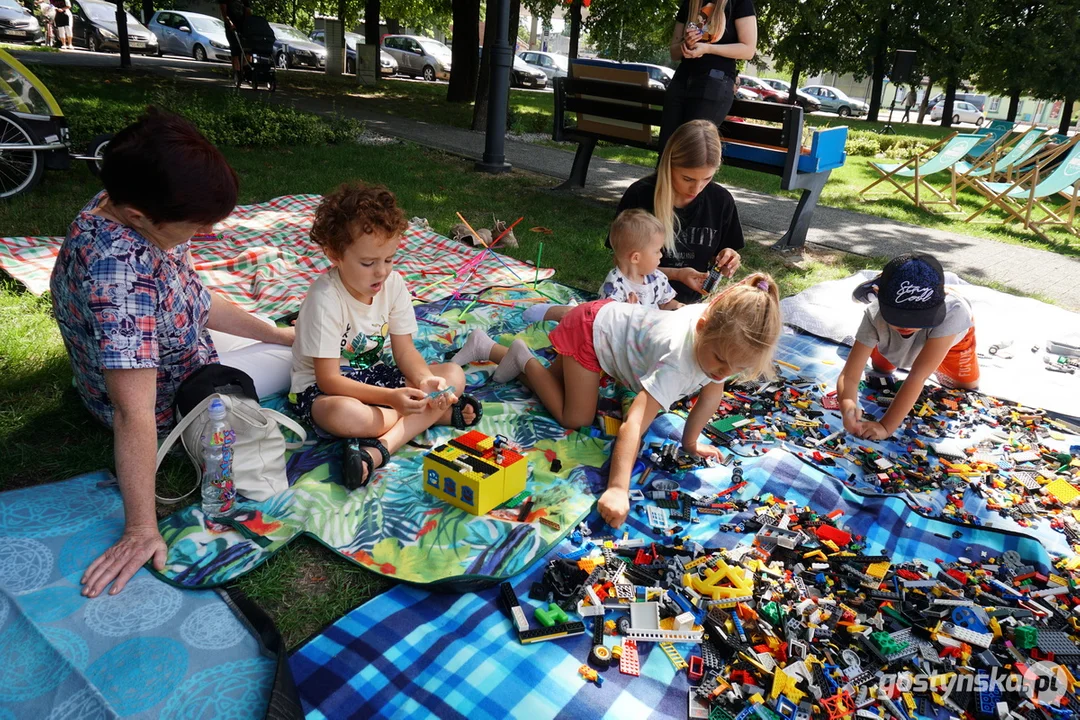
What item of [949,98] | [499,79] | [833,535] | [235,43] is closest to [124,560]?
[833,535]

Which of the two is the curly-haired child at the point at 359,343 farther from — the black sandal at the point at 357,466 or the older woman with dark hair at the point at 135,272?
the older woman with dark hair at the point at 135,272

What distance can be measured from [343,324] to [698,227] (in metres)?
2.53

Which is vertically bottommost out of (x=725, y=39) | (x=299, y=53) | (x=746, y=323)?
(x=746, y=323)

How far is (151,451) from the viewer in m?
2.21

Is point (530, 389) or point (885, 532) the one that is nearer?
point (885, 532)

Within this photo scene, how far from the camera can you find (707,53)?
5359mm

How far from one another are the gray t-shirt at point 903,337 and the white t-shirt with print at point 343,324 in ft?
7.75

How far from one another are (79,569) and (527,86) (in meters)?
29.5

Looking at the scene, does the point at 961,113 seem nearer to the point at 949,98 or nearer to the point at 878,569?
the point at 949,98

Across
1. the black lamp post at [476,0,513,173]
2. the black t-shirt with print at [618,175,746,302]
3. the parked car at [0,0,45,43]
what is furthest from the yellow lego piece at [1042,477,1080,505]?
the parked car at [0,0,45,43]

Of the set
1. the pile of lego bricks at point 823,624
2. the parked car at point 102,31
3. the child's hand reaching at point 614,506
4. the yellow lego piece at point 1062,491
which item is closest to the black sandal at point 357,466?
the pile of lego bricks at point 823,624

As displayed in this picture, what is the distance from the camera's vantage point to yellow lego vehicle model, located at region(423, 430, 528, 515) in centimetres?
262

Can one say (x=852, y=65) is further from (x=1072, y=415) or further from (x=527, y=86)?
(x=1072, y=415)

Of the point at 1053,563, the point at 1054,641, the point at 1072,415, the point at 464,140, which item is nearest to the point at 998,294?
the point at 1072,415
